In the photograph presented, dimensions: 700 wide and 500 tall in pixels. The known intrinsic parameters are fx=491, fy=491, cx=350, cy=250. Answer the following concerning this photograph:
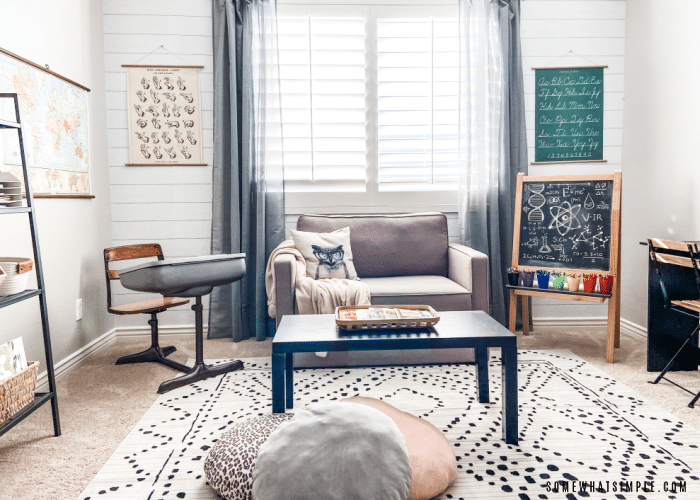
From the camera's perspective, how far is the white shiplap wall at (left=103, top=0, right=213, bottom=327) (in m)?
A: 3.53

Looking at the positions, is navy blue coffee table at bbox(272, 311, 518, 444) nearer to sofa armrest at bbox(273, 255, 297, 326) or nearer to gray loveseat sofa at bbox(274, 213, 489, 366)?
sofa armrest at bbox(273, 255, 297, 326)

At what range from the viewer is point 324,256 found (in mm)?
3084

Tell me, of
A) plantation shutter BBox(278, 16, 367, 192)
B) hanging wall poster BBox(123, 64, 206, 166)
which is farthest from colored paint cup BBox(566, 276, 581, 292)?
hanging wall poster BBox(123, 64, 206, 166)

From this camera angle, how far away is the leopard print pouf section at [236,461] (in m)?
1.49

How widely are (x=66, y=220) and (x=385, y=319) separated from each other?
2.15m

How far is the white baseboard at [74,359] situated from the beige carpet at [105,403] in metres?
0.04

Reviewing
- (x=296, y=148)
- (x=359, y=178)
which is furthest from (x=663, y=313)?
(x=296, y=148)

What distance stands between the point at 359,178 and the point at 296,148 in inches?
20.5

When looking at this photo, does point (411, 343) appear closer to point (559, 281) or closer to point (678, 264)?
point (678, 264)

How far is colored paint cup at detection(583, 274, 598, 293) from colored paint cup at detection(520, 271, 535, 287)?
0.32 meters

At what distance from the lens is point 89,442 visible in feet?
6.51

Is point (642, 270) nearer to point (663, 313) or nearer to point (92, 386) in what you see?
point (663, 313)

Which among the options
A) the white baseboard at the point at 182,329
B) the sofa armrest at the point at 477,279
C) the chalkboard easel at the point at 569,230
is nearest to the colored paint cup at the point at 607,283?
the chalkboard easel at the point at 569,230

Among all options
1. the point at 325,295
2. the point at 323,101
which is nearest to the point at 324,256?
the point at 325,295
